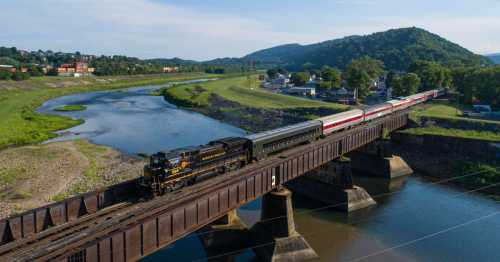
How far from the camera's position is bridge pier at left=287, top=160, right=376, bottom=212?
145 ft

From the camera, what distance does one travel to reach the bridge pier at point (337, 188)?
44.2 m

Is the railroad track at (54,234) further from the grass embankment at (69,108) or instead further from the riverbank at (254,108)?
the grass embankment at (69,108)

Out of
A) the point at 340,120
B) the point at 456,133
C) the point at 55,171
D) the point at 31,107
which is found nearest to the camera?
the point at 55,171

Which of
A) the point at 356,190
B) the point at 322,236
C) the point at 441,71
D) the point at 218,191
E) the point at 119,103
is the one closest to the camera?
the point at 218,191

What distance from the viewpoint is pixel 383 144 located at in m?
58.5

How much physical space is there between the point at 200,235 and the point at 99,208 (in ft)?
35.3

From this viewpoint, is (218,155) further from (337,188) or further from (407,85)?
(407,85)

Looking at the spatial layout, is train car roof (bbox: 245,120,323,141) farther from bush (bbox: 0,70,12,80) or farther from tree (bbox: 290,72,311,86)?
bush (bbox: 0,70,12,80)

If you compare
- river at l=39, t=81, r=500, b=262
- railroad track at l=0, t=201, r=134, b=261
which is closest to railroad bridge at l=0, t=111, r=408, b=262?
railroad track at l=0, t=201, r=134, b=261

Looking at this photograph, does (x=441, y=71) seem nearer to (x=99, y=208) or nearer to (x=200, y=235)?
(x=200, y=235)

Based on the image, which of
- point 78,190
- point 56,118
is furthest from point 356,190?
point 56,118

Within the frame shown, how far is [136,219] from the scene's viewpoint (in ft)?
75.0

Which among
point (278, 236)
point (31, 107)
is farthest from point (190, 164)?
point (31, 107)

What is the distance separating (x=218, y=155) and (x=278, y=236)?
351 inches
